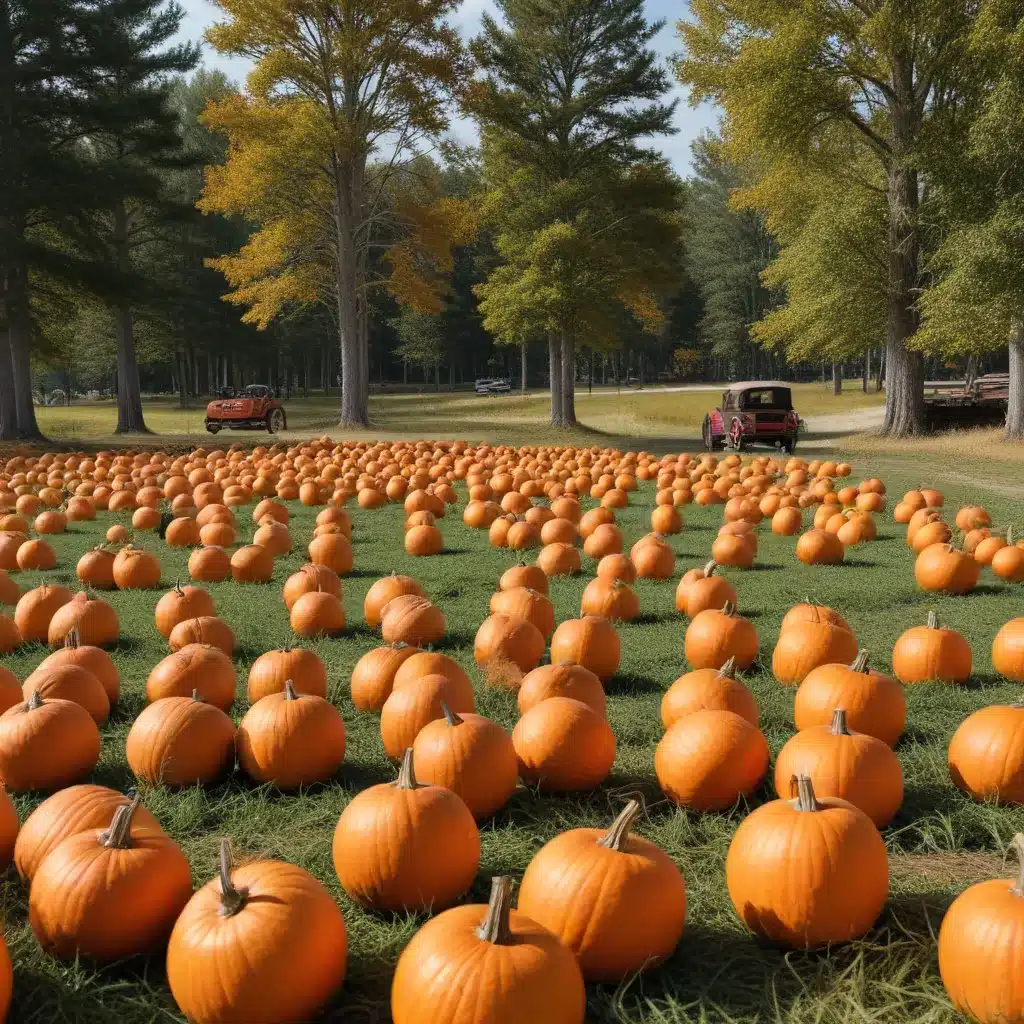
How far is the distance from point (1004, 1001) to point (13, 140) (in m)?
29.3

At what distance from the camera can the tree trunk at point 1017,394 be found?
23844 mm

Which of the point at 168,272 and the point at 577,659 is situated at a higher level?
the point at 168,272

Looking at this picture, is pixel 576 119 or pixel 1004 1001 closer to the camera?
pixel 1004 1001

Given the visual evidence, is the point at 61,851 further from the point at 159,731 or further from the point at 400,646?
the point at 400,646

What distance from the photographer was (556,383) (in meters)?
33.2

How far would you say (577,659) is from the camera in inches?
197

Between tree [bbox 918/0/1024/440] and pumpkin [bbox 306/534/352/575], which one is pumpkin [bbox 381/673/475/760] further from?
tree [bbox 918/0/1024/440]

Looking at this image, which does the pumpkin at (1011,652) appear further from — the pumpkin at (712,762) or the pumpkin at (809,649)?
the pumpkin at (712,762)

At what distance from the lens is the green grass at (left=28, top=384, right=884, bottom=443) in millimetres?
33562

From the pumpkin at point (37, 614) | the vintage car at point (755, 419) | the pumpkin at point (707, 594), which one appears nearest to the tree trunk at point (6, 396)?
the vintage car at point (755, 419)

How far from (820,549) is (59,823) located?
22.8 feet

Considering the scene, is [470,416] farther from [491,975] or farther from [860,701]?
[491,975]

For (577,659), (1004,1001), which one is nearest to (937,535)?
(577,659)

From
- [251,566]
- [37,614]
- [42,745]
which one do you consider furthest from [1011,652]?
[37,614]
